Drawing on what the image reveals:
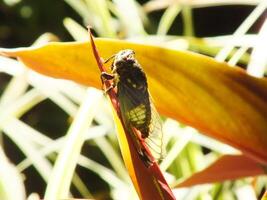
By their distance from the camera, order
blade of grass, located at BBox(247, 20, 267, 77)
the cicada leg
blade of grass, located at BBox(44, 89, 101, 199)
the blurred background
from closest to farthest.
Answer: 1. the cicada leg
2. blade of grass, located at BBox(44, 89, 101, 199)
3. blade of grass, located at BBox(247, 20, 267, 77)
4. the blurred background

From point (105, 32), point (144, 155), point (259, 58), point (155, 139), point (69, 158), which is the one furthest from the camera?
point (105, 32)

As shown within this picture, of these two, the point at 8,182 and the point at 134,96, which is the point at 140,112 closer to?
the point at 134,96

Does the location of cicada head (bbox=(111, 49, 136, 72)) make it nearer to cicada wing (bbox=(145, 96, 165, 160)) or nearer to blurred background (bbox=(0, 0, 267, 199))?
cicada wing (bbox=(145, 96, 165, 160))

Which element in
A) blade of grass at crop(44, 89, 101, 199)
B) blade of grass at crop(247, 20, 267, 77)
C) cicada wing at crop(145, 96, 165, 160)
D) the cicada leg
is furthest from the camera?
blade of grass at crop(247, 20, 267, 77)

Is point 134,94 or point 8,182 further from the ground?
point 134,94

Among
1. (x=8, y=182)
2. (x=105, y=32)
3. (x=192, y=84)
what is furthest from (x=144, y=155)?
(x=105, y=32)

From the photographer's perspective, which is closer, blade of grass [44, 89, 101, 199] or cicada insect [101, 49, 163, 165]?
cicada insect [101, 49, 163, 165]

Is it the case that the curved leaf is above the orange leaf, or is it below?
above

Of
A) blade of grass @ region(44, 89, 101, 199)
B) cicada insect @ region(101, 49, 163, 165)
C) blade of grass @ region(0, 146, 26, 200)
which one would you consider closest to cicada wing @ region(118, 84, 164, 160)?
cicada insect @ region(101, 49, 163, 165)
